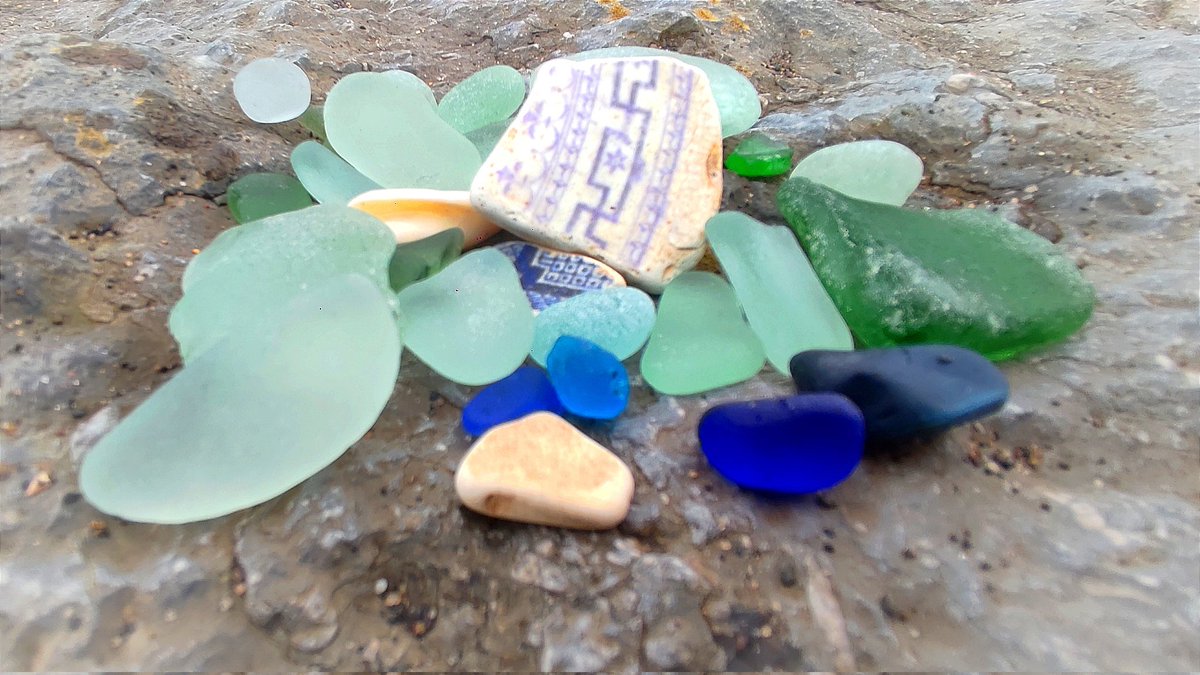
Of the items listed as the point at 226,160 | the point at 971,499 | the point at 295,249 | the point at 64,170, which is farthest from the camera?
the point at 226,160

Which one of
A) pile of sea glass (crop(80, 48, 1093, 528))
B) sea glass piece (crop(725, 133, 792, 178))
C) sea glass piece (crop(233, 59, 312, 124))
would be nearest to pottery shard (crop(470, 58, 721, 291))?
pile of sea glass (crop(80, 48, 1093, 528))

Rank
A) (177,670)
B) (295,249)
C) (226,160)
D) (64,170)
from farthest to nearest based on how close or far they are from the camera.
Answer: (226,160), (64,170), (295,249), (177,670)

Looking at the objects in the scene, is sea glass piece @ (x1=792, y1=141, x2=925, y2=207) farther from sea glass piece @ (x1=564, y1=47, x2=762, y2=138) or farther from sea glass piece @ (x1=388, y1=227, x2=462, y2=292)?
sea glass piece @ (x1=388, y1=227, x2=462, y2=292)

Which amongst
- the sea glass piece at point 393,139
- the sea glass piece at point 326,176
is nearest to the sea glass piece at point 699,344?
the sea glass piece at point 393,139

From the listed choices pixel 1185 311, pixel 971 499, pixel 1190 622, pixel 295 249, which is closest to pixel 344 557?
pixel 295 249

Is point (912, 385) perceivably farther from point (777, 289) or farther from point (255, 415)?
point (255, 415)

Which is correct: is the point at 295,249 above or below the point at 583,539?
above

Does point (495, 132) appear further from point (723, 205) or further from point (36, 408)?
point (36, 408)

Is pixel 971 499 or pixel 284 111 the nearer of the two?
pixel 971 499
